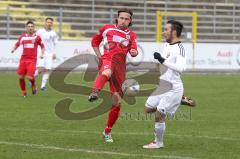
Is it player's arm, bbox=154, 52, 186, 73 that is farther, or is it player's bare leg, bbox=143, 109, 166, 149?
player's bare leg, bbox=143, 109, 166, 149

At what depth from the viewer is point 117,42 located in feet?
39.1

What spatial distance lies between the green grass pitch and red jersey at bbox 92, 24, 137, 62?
1.50 meters

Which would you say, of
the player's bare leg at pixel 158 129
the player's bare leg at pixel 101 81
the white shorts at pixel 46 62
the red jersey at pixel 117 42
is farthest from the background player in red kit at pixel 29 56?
the player's bare leg at pixel 158 129

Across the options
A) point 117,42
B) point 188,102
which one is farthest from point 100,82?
point 188,102

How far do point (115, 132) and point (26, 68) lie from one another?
9333 millimetres

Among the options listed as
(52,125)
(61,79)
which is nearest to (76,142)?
(52,125)

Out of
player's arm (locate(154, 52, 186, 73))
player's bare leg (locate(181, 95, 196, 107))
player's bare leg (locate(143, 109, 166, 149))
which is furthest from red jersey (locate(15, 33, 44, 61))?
player's arm (locate(154, 52, 186, 73))

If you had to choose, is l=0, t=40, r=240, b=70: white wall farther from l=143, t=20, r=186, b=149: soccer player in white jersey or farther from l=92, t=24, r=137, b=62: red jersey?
l=143, t=20, r=186, b=149: soccer player in white jersey

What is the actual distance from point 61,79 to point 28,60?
618 cm

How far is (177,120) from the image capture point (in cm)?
1533

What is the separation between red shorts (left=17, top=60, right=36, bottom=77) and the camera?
21438 millimetres

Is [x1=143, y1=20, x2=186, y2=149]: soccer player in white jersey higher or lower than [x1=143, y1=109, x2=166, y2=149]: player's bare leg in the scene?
higher

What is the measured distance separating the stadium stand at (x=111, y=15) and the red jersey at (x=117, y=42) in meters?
25.0

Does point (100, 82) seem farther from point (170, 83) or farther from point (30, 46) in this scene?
point (30, 46)
